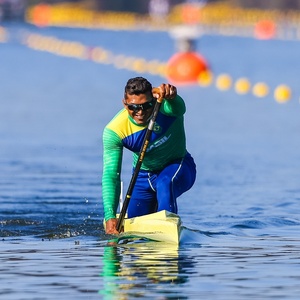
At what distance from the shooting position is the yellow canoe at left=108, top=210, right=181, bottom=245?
11219 mm

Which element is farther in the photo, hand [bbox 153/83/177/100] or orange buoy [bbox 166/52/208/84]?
orange buoy [bbox 166/52/208/84]

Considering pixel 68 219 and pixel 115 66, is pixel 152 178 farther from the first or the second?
pixel 115 66

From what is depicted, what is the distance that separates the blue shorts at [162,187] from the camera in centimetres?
1139

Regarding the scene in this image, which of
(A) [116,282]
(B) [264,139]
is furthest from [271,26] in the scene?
(A) [116,282]

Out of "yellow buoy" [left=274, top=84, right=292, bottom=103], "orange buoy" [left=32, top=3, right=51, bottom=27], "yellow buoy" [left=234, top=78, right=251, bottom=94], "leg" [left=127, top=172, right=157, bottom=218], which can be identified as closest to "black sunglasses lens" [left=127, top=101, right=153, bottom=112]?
"leg" [left=127, top=172, right=157, bottom=218]

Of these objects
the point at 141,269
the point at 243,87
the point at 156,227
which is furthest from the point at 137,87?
the point at 243,87

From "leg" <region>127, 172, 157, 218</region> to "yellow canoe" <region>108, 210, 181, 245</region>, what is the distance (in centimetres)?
37

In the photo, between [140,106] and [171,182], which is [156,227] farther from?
[140,106]

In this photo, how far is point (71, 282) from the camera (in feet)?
30.7

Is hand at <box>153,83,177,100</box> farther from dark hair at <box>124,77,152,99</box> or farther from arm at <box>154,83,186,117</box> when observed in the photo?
dark hair at <box>124,77,152,99</box>

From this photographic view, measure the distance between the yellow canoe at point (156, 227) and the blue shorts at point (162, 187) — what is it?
0.16 metres

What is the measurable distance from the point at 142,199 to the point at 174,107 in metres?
1.15

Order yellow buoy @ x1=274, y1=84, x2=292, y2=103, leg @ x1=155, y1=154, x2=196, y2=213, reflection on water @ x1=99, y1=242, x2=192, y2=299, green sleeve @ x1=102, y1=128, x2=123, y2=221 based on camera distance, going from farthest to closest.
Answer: yellow buoy @ x1=274, y1=84, x2=292, y2=103 < leg @ x1=155, y1=154, x2=196, y2=213 < green sleeve @ x1=102, y1=128, x2=123, y2=221 < reflection on water @ x1=99, y1=242, x2=192, y2=299

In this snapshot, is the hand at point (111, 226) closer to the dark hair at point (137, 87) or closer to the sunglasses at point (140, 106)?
the sunglasses at point (140, 106)
